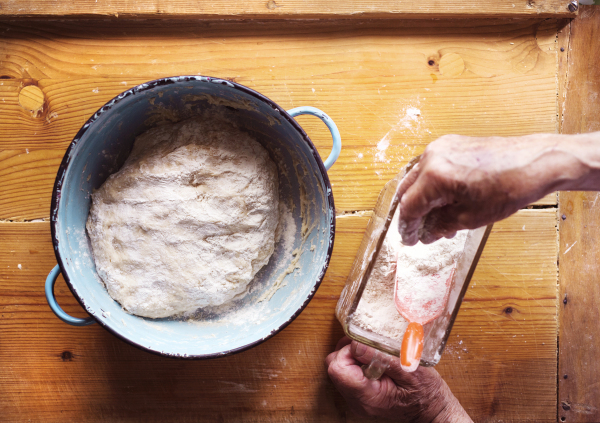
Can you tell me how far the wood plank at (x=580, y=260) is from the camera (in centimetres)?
92

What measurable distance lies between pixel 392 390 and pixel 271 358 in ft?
0.93

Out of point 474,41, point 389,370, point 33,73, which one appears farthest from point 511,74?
point 33,73

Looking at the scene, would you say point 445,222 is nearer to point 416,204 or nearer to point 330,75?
point 416,204

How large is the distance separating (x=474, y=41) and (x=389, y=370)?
Result: 772 millimetres

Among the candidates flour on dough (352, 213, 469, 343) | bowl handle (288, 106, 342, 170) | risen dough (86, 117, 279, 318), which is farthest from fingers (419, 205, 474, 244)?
risen dough (86, 117, 279, 318)

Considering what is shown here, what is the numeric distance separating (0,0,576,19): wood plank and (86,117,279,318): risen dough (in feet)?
0.82

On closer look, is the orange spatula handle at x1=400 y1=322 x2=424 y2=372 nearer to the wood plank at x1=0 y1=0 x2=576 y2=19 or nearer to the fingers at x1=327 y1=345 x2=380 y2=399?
the fingers at x1=327 y1=345 x2=380 y2=399

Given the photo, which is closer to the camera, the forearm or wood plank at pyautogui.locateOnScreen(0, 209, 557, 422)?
the forearm

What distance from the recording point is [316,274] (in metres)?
0.75

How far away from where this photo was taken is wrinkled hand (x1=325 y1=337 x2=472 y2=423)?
33.1 inches

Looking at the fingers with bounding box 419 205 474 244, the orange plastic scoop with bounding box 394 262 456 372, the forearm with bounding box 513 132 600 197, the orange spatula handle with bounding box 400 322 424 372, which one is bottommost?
the orange spatula handle with bounding box 400 322 424 372

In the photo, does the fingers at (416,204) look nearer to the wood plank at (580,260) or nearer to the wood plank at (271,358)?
the wood plank at (271,358)

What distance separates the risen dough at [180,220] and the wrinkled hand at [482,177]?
0.36 m

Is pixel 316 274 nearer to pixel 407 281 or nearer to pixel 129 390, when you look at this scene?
pixel 407 281
